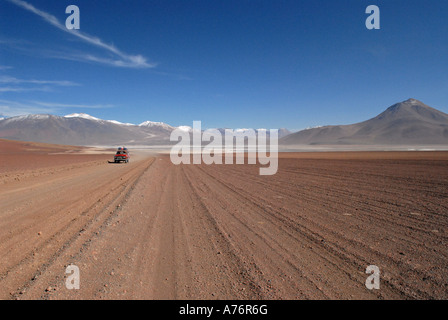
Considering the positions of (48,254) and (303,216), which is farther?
(303,216)

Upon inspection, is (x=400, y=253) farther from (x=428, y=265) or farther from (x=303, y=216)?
(x=303, y=216)

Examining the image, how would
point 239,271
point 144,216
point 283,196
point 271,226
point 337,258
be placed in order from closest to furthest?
1. point 239,271
2. point 337,258
3. point 271,226
4. point 144,216
5. point 283,196

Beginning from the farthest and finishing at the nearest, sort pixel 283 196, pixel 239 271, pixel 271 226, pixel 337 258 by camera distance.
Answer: pixel 283 196 < pixel 271 226 < pixel 337 258 < pixel 239 271
